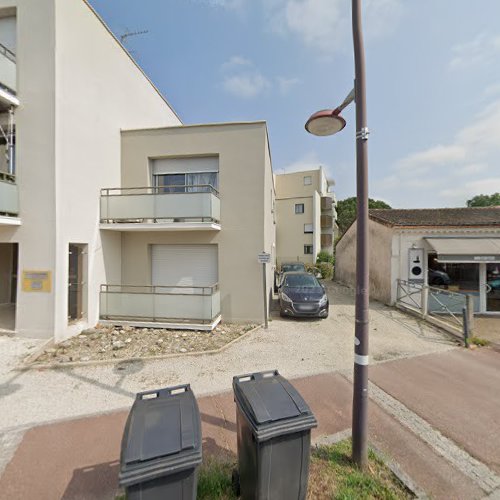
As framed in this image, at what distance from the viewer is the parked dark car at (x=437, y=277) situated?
9.62 metres

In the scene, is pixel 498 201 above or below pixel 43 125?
above

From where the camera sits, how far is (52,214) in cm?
595

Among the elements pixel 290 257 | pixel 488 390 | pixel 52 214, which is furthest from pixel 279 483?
pixel 290 257

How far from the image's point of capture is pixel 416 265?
31.7 ft

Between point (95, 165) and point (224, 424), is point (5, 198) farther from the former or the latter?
point (224, 424)

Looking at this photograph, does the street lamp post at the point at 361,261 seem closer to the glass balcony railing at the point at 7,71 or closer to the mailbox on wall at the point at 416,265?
the glass balcony railing at the point at 7,71

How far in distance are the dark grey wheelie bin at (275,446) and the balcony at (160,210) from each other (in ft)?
18.3

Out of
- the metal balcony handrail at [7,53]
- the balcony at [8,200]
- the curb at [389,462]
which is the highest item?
the metal balcony handrail at [7,53]

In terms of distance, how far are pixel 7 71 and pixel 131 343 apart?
704 cm

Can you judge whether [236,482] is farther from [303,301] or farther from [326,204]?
[326,204]

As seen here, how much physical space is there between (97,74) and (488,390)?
11809 millimetres

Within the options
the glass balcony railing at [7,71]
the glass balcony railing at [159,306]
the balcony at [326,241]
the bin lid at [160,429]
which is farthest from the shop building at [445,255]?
the balcony at [326,241]

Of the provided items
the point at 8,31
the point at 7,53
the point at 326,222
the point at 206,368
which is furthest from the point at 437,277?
the point at 326,222

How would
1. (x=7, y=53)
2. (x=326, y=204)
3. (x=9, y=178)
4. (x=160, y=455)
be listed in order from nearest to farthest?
(x=160, y=455)
(x=9, y=178)
(x=7, y=53)
(x=326, y=204)
